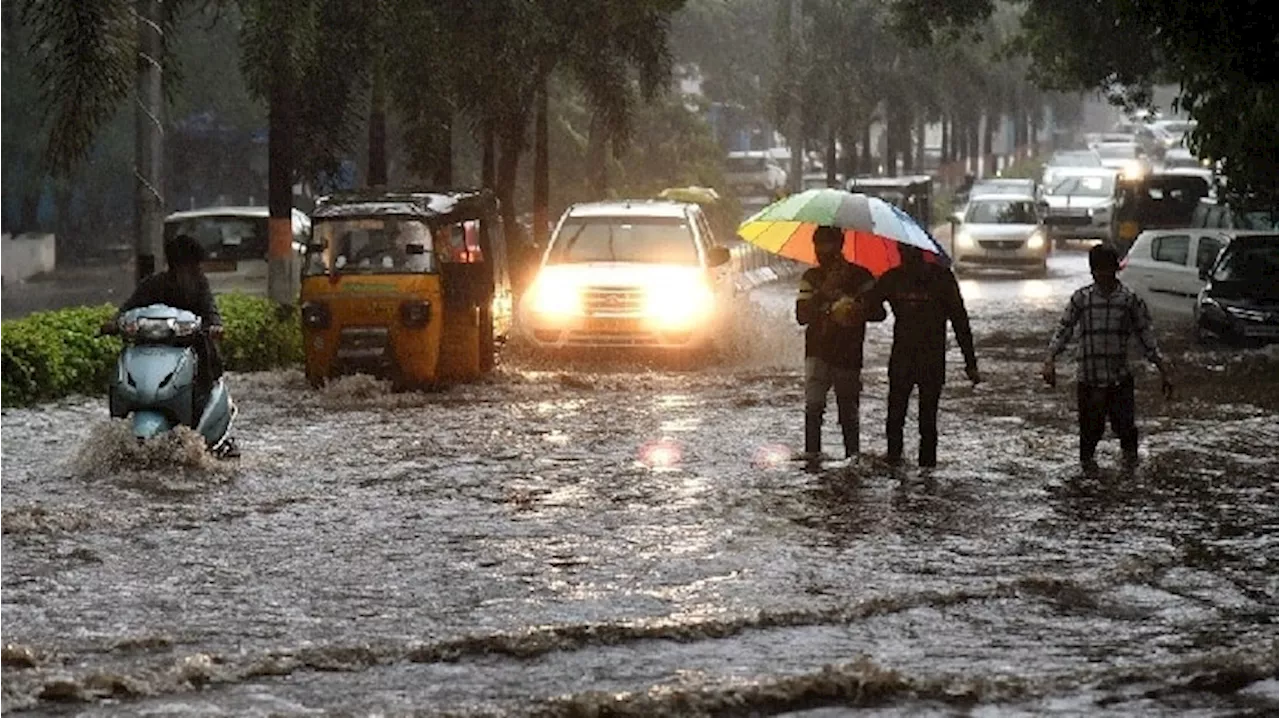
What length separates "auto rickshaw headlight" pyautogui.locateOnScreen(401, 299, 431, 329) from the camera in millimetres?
22562

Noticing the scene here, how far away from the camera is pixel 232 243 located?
105 ft

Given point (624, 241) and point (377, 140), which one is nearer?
point (624, 241)

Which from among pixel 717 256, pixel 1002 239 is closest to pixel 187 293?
pixel 717 256

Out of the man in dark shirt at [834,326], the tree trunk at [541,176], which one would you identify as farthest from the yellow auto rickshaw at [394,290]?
the tree trunk at [541,176]

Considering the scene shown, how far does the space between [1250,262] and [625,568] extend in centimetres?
1876

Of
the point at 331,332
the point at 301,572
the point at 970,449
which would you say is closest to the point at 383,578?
the point at 301,572

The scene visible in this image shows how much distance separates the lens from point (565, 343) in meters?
25.8

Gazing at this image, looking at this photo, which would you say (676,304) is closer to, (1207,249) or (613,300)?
(613,300)

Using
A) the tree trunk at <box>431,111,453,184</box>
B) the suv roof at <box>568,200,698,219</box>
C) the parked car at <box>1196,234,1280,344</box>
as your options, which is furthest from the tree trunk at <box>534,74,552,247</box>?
the parked car at <box>1196,234,1280,344</box>

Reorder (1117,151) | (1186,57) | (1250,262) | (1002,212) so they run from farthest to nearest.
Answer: (1117,151), (1002,212), (1250,262), (1186,57)

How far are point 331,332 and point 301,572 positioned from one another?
408 inches

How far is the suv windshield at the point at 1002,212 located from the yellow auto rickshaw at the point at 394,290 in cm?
2678

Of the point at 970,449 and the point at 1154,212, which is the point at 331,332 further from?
the point at 1154,212

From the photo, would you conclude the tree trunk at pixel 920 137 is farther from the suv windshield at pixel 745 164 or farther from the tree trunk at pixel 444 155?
the tree trunk at pixel 444 155
